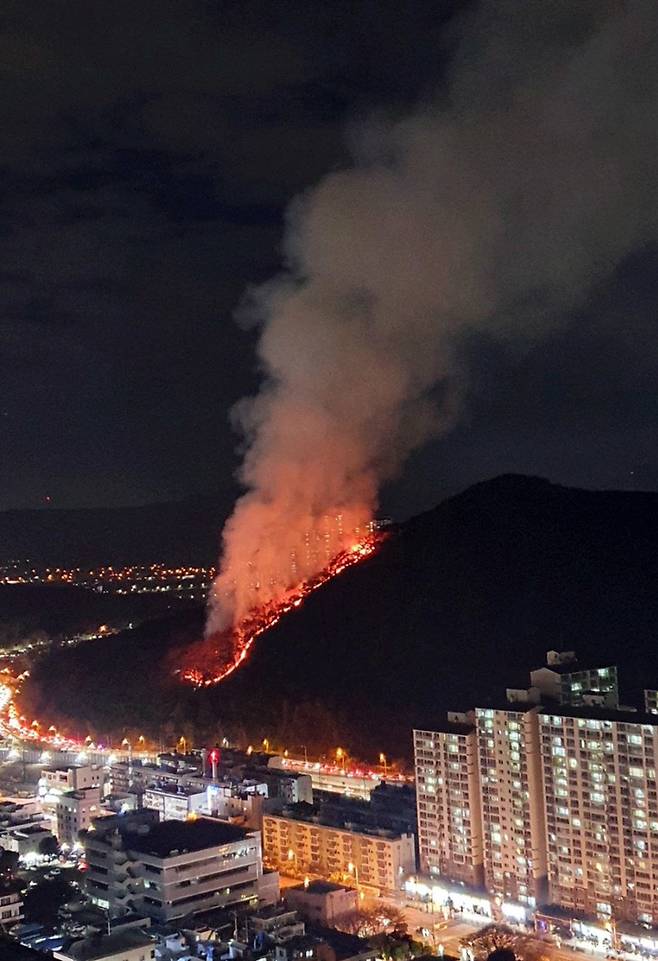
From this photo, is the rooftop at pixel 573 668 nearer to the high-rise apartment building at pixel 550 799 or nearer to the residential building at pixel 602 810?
the high-rise apartment building at pixel 550 799

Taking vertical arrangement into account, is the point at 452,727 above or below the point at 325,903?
above

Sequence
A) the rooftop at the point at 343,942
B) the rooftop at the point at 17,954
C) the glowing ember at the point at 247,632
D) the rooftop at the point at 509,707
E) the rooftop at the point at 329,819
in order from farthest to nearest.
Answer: the glowing ember at the point at 247,632 < the rooftop at the point at 329,819 < the rooftop at the point at 509,707 < the rooftop at the point at 343,942 < the rooftop at the point at 17,954

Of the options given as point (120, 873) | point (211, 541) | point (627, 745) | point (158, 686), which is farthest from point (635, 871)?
point (211, 541)

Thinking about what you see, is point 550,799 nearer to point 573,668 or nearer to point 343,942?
point 573,668

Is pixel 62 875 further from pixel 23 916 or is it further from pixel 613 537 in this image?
pixel 613 537

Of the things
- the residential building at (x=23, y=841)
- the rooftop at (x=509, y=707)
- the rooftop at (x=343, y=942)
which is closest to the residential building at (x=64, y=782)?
the residential building at (x=23, y=841)

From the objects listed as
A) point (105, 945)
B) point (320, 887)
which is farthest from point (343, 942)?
point (105, 945)
